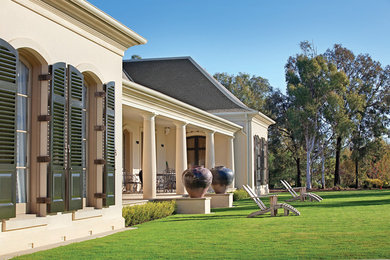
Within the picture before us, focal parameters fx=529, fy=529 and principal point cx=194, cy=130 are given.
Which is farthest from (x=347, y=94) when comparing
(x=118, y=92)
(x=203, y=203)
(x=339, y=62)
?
(x=118, y=92)

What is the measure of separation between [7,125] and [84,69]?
126 inches

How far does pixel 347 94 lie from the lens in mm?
42750

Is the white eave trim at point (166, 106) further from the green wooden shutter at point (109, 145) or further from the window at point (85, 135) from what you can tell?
the window at point (85, 135)

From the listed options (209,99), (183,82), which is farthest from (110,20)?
(183,82)

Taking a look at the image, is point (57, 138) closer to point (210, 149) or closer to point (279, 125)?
point (210, 149)

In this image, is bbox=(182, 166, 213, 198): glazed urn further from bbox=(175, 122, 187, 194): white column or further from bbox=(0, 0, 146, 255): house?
bbox=(0, 0, 146, 255): house

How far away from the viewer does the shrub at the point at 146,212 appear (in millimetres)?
13770

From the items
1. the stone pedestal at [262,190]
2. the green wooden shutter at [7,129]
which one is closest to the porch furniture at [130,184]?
the stone pedestal at [262,190]

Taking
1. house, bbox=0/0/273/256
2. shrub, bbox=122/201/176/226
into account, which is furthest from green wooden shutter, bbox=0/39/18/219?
shrub, bbox=122/201/176/226

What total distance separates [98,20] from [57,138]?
10.1 feet

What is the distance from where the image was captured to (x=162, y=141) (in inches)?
1114

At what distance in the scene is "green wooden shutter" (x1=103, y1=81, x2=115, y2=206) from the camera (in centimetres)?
1209

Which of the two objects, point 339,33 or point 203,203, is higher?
point 339,33

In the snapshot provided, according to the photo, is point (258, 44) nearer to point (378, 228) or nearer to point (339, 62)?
point (378, 228)
